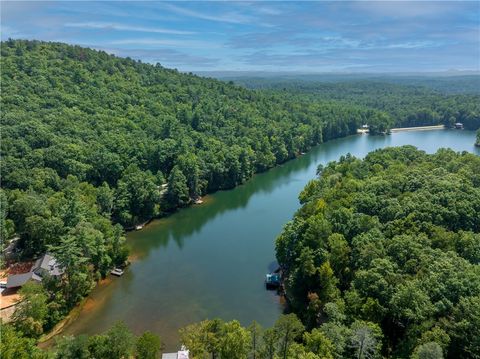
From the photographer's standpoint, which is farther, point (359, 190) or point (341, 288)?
point (359, 190)

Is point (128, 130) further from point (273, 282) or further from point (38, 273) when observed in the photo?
point (273, 282)

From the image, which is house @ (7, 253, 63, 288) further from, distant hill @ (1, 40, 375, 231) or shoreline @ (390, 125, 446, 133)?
shoreline @ (390, 125, 446, 133)

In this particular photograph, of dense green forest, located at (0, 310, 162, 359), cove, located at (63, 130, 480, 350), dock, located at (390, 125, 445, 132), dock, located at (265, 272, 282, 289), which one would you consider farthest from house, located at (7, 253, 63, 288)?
dock, located at (390, 125, 445, 132)

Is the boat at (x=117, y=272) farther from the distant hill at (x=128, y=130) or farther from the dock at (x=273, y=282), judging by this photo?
the dock at (x=273, y=282)

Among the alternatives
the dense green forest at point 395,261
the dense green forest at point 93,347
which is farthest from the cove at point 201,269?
the dense green forest at point 93,347

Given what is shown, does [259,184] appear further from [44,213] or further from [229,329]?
[229,329]

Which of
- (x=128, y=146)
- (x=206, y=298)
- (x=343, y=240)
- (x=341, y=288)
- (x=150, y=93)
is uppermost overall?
(x=150, y=93)

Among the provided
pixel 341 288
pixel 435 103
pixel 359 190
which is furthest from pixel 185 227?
pixel 435 103
